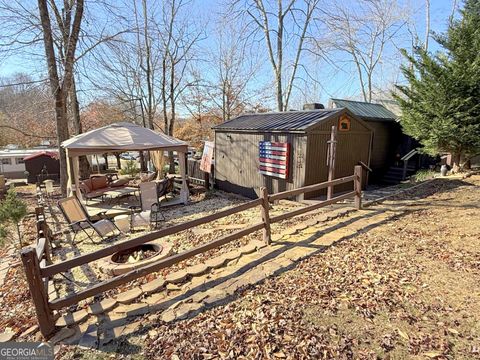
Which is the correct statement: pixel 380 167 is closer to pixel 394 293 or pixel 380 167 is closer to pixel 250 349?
pixel 394 293

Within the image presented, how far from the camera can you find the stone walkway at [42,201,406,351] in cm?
296

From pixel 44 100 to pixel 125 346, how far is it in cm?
1308

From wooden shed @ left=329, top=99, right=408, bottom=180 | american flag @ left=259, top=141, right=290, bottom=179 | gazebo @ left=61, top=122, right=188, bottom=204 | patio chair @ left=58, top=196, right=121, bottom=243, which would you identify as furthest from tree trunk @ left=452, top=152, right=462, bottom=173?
patio chair @ left=58, top=196, right=121, bottom=243

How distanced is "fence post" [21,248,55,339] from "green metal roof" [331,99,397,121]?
12884 mm

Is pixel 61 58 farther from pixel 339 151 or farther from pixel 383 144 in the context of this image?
pixel 383 144

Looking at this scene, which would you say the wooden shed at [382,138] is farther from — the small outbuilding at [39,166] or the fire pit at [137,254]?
the small outbuilding at [39,166]

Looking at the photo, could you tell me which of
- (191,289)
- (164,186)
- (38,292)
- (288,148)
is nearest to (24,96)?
(164,186)

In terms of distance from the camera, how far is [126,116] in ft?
71.9

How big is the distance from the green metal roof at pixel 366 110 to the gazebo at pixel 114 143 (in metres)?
8.09

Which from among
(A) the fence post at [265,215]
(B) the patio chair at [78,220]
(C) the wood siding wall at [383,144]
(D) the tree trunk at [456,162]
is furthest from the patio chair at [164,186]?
(D) the tree trunk at [456,162]

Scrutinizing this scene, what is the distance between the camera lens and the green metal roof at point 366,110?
12.8m

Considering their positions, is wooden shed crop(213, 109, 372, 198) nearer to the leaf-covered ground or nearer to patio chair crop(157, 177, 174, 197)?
patio chair crop(157, 177, 174, 197)

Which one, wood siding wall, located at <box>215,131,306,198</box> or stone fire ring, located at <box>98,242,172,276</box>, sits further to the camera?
wood siding wall, located at <box>215,131,306,198</box>

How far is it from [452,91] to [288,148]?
6271 millimetres
